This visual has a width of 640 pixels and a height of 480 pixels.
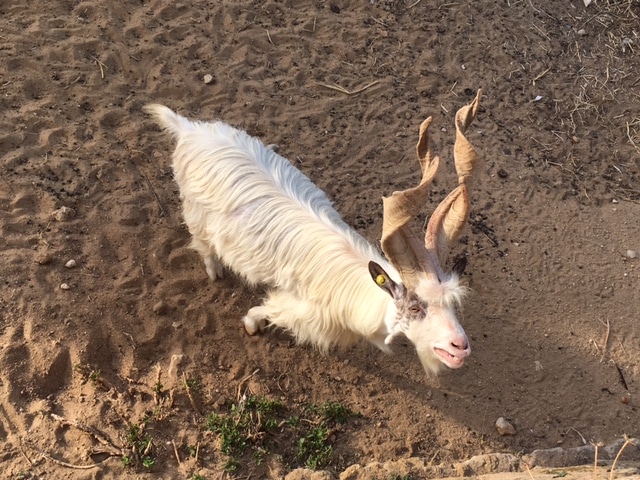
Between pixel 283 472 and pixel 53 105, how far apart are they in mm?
4585

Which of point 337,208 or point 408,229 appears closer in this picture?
point 408,229

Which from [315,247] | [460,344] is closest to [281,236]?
[315,247]

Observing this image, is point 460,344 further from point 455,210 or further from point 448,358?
point 455,210

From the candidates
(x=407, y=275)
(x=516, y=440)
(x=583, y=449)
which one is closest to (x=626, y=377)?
(x=583, y=449)

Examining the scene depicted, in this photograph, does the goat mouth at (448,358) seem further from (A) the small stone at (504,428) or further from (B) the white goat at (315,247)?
(A) the small stone at (504,428)

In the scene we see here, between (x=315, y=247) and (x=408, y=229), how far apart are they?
88cm

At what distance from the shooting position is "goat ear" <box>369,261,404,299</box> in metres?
3.24

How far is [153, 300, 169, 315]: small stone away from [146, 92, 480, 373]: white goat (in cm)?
54

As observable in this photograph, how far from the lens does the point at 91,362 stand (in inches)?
168

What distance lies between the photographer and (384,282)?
329 cm

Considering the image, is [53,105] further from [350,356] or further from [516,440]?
[516,440]

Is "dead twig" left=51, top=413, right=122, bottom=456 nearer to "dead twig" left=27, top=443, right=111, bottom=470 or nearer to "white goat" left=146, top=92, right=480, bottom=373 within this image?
"dead twig" left=27, top=443, right=111, bottom=470

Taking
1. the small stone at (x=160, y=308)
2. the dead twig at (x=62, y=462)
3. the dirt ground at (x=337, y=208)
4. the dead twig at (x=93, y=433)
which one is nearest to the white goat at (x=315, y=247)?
the small stone at (x=160, y=308)

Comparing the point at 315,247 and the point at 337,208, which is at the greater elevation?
the point at 315,247
